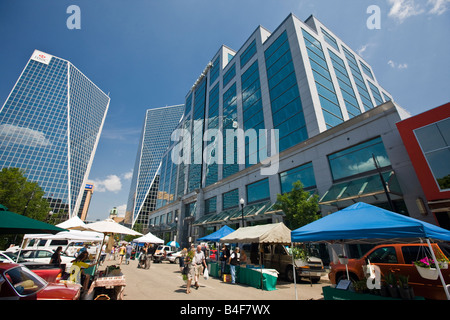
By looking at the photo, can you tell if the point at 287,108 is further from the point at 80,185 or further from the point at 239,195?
the point at 80,185

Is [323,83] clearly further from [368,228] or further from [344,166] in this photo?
[368,228]

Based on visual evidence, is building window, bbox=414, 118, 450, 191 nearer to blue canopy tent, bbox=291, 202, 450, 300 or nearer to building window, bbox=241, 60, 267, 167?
blue canopy tent, bbox=291, 202, 450, 300

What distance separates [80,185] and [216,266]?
149m

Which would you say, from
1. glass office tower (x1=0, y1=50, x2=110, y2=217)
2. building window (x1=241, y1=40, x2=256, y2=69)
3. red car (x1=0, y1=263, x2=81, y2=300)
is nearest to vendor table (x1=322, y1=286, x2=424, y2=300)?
red car (x1=0, y1=263, x2=81, y2=300)

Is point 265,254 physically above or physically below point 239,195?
below

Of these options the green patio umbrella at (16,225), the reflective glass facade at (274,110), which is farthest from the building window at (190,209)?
the green patio umbrella at (16,225)

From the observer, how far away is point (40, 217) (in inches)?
1148

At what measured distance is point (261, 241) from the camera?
9.76 metres

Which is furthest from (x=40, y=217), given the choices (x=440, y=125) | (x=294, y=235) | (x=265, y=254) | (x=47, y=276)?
(x=440, y=125)

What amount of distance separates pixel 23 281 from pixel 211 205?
30542 mm

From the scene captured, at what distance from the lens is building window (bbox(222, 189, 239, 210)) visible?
28425 mm

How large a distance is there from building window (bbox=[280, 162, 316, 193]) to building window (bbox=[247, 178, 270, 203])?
8.04 feet

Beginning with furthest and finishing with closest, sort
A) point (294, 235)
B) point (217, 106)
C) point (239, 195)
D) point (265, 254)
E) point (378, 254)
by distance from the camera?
point (217, 106), point (239, 195), point (265, 254), point (378, 254), point (294, 235)

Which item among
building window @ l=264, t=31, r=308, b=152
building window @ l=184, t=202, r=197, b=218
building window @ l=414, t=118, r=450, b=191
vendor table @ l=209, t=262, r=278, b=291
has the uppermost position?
building window @ l=264, t=31, r=308, b=152
